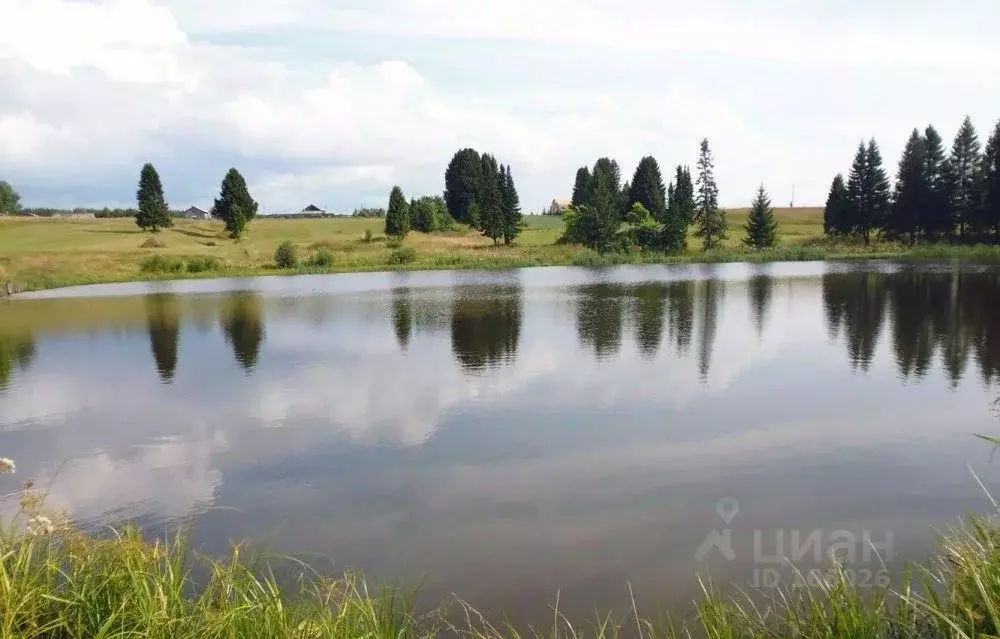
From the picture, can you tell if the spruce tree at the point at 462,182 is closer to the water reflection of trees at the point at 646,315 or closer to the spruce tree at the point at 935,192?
the spruce tree at the point at 935,192

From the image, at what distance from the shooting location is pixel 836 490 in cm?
887

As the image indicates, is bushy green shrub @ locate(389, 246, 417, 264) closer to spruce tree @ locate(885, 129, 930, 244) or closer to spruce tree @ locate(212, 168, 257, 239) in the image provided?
spruce tree @ locate(212, 168, 257, 239)

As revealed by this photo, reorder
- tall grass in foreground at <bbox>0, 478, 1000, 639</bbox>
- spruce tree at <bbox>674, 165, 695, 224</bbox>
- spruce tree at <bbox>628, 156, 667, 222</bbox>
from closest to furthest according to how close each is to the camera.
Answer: tall grass in foreground at <bbox>0, 478, 1000, 639</bbox> → spruce tree at <bbox>674, 165, 695, 224</bbox> → spruce tree at <bbox>628, 156, 667, 222</bbox>

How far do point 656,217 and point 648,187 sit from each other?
773 cm

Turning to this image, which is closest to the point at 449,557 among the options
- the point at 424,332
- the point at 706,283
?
the point at 424,332

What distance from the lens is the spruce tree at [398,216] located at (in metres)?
78.9

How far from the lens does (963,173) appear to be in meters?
64.0

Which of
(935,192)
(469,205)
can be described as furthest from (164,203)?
(935,192)

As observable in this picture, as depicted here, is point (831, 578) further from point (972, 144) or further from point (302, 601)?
point (972, 144)

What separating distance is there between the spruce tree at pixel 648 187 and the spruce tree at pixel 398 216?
30.2 metres

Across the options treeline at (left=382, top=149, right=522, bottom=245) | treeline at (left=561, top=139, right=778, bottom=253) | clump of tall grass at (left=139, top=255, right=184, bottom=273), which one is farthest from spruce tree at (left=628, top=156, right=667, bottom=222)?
clump of tall grass at (left=139, top=255, right=184, bottom=273)

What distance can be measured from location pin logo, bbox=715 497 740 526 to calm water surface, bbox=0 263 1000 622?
0.10 ft

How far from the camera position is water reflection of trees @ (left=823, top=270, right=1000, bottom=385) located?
16.5 meters

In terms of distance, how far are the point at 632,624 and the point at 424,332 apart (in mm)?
18772
